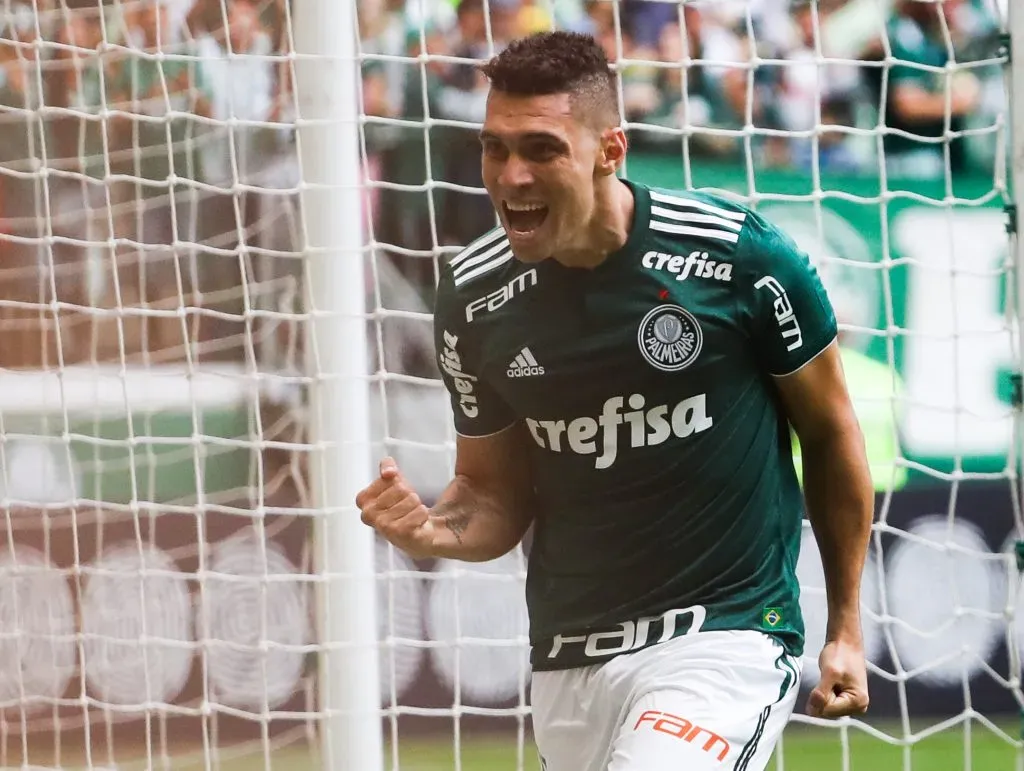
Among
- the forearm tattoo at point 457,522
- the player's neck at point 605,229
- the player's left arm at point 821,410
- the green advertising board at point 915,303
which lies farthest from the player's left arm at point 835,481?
the green advertising board at point 915,303

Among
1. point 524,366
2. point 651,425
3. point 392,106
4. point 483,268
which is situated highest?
point 392,106

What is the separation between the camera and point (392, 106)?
172 inches

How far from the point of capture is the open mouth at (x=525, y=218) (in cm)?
204

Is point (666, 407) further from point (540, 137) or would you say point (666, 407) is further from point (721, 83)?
point (721, 83)

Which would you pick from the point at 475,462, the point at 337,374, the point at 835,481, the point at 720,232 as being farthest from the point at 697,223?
the point at 337,374

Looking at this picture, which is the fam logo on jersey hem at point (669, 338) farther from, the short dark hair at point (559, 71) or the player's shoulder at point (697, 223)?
the short dark hair at point (559, 71)

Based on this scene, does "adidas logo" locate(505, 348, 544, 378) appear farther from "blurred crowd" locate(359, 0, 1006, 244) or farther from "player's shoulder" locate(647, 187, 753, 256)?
"blurred crowd" locate(359, 0, 1006, 244)

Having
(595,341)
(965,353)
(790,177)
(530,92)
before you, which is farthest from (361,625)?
(965,353)

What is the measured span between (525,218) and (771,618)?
76 centimetres

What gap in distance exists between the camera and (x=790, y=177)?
4562 millimetres

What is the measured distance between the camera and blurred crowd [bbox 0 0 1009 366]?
12.6ft

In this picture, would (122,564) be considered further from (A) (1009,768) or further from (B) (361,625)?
(A) (1009,768)

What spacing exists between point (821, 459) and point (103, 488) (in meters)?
2.88

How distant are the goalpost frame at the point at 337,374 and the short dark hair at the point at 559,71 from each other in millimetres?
905
